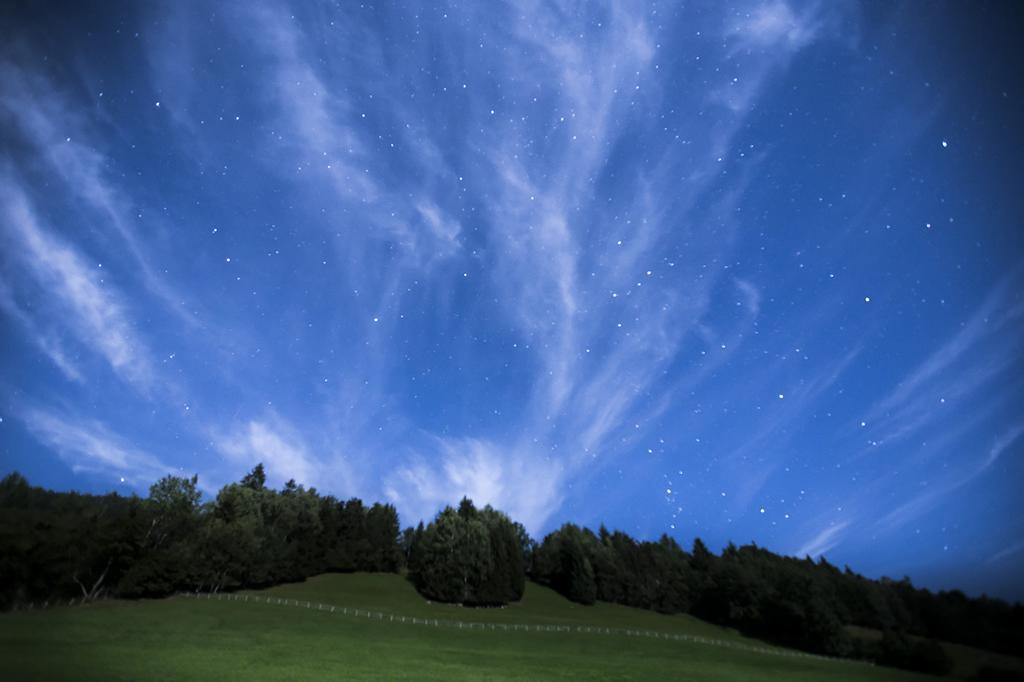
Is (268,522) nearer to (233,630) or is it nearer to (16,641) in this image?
(233,630)

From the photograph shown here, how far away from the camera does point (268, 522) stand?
298ft

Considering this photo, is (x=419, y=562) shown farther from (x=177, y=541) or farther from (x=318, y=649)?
(x=318, y=649)

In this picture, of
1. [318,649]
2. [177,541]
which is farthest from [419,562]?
[318,649]

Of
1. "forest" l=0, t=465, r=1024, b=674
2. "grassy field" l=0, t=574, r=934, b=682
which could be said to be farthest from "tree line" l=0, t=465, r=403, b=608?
"grassy field" l=0, t=574, r=934, b=682

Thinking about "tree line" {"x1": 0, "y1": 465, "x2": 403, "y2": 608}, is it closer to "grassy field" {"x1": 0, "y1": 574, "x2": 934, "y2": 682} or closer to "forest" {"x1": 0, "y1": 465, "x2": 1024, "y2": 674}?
"forest" {"x1": 0, "y1": 465, "x2": 1024, "y2": 674}

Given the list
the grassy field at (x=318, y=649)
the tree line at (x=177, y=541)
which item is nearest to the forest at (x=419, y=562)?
the tree line at (x=177, y=541)

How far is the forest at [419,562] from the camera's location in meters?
53.1

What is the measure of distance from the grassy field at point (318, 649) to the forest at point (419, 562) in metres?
6.93

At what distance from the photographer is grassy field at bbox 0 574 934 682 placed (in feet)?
86.8

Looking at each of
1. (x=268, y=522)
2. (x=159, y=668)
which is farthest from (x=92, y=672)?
(x=268, y=522)

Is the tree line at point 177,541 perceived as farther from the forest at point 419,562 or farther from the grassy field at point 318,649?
the grassy field at point 318,649

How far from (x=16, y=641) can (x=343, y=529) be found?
68.7m

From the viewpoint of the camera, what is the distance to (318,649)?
3619 cm

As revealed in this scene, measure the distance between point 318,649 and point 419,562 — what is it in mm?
52584
